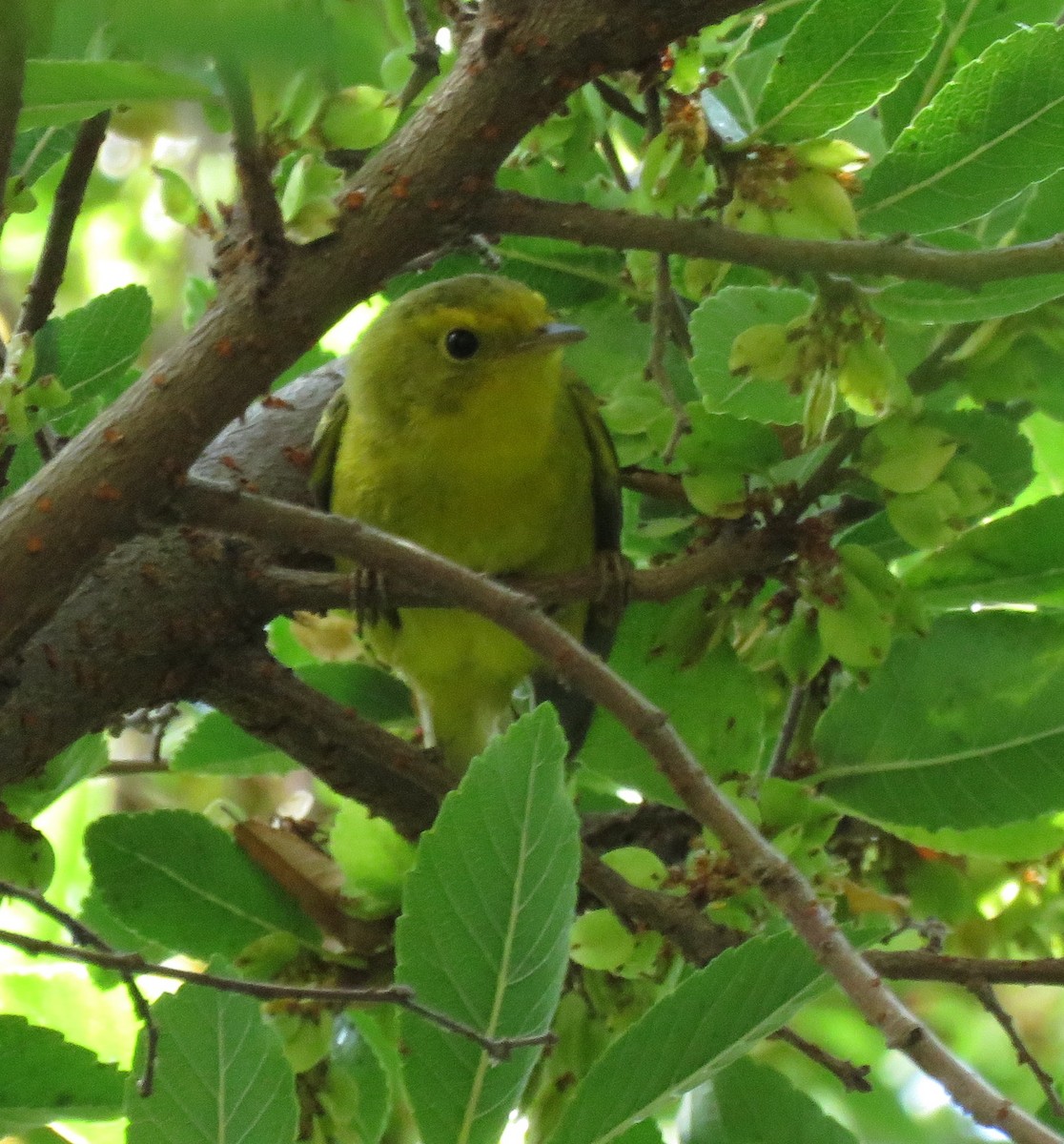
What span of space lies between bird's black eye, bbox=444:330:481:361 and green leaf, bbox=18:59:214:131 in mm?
1523

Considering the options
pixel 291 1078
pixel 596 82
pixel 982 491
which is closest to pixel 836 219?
pixel 982 491

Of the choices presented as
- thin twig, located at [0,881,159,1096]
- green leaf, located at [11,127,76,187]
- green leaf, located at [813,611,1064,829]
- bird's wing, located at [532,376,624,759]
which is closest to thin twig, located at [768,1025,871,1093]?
green leaf, located at [813,611,1064,829]

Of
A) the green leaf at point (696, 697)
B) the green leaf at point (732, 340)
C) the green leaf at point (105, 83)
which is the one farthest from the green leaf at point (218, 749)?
the green leaf at point (105, 83)

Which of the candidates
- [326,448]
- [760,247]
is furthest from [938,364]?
[326,448]

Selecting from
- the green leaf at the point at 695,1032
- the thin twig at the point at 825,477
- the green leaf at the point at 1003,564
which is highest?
the thin twig at the point at 825,477

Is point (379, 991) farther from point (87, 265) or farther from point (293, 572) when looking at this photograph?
point (87, 265)

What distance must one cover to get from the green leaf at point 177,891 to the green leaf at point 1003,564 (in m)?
0.93

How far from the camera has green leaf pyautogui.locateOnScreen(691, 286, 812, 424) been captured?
4.70ft

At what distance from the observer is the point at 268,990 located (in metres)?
1.21

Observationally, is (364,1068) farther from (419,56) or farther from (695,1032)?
(419,56)

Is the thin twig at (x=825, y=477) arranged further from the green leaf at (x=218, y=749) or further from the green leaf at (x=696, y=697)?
the green leaf at (x=218, y=749)

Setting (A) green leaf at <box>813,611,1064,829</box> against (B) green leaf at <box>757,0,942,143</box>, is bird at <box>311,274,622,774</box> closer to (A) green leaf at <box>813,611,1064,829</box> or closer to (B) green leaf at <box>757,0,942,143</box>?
(A) green leaf at <box>813,611,1064,829</box>

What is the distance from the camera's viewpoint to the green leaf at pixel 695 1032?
3.50 ft

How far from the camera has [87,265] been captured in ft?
17.4
